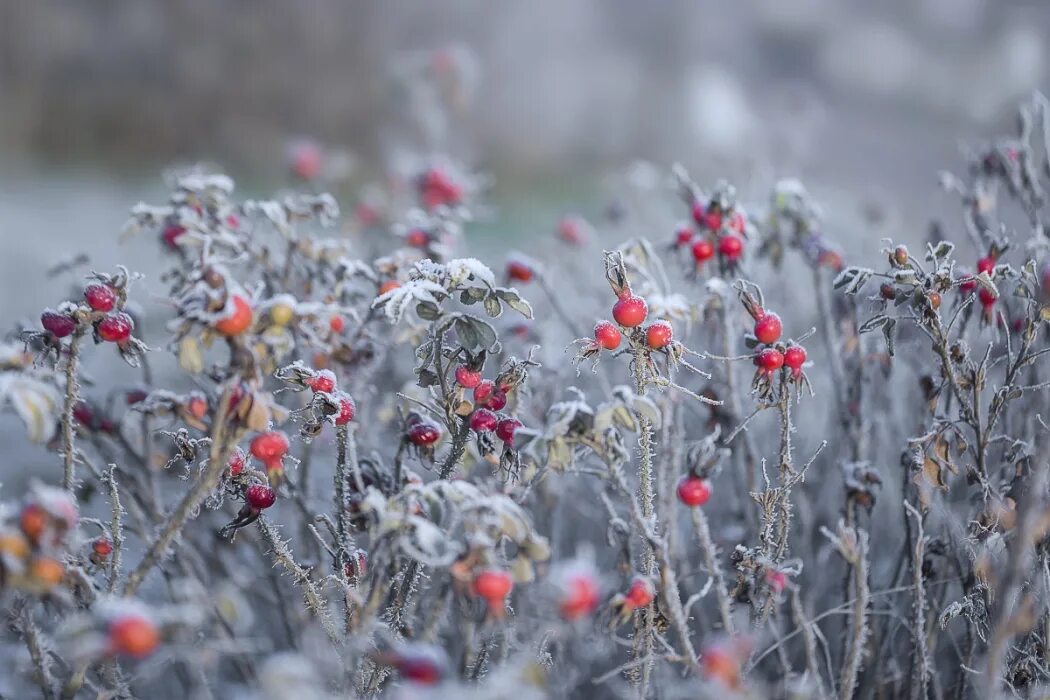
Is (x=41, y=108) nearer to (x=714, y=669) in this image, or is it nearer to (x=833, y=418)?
(x=833, y=418)

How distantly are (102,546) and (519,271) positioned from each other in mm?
501

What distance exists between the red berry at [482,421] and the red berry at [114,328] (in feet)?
0.91

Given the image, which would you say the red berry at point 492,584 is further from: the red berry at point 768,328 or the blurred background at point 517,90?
the blurred background at point 517,90

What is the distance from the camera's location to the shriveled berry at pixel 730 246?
0.86 meters

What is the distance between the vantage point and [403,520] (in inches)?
21.2

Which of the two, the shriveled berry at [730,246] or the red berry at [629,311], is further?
the shriveled berry at [730,246]

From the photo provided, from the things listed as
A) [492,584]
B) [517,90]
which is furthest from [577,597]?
[517,90]

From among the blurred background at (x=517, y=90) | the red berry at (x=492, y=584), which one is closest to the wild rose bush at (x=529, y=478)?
the red berry at (x=492, y=584)

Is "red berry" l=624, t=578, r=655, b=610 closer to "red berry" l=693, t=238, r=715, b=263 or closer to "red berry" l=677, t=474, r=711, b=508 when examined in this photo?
"red berry" l=677, t=474, r=711, b=508

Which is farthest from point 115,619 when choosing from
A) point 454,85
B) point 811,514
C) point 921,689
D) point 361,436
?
point 454,85

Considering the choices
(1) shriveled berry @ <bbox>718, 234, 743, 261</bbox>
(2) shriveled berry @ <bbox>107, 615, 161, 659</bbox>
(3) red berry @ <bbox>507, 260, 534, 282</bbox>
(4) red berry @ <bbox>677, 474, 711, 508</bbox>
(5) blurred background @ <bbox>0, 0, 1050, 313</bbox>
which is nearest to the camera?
(2) shriveled berry @ <bbox>107, 615, 161, 659</bbox>

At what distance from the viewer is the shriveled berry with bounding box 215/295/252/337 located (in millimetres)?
515

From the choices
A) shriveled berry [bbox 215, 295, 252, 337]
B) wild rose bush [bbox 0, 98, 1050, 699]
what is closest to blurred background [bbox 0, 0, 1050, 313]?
wild rose bush [bbox 0, 98, 1050, 699]

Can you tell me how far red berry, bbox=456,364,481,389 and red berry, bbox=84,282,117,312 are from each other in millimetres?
271
